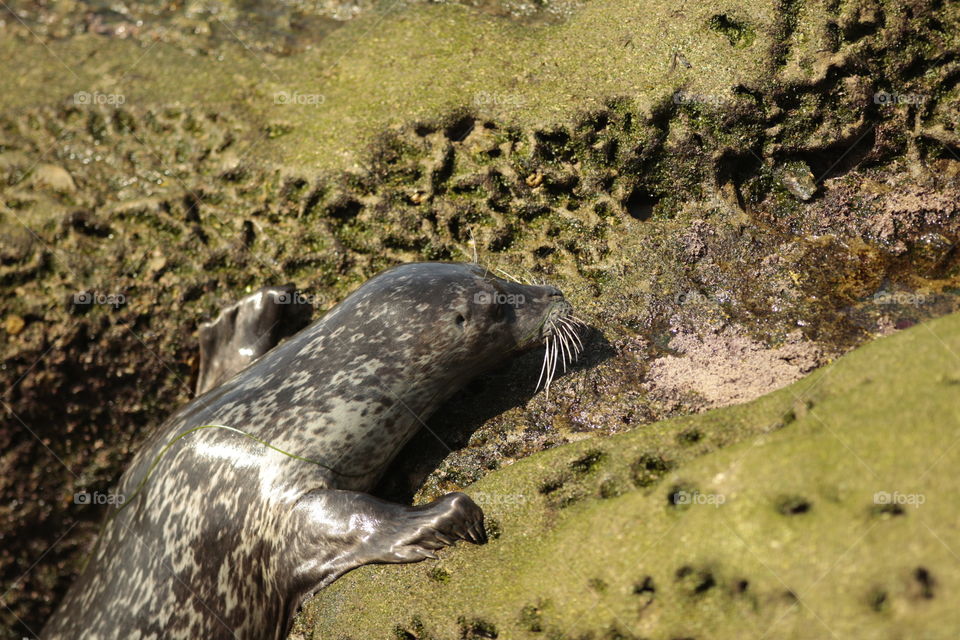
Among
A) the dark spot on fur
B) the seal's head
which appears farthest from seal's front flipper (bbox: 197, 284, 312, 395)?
the dark spot on fur

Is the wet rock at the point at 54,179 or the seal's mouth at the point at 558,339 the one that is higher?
the wet rock at the point at 54,179

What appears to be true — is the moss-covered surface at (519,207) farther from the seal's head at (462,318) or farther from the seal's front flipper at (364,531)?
the seal's front flipper at (364,531)

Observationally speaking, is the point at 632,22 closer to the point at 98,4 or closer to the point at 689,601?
the point at 689,601

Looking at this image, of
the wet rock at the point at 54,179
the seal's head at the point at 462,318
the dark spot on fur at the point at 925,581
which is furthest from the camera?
the wet rock at the point at 54,179

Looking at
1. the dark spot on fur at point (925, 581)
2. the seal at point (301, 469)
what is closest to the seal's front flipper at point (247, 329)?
the seal at point (301, 469)

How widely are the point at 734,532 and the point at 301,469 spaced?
207cm

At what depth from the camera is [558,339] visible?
165 inches

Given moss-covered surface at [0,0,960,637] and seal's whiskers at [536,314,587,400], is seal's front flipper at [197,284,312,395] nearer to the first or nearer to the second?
moss-covered surface at [0,0,960,637]

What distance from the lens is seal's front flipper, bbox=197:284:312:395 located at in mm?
4676

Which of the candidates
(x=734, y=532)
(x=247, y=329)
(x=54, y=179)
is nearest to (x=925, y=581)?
(x=734, y=532)

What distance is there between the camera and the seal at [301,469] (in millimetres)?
3629

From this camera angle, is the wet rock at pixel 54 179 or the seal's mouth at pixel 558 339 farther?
the wet rock at pixel 54 179

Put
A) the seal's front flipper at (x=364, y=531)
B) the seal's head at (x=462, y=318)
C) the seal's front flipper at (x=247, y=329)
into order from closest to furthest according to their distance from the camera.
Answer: the seal's front flipper at (x=364, y=531) → the seal's head at (x=462, y=318) → the seal's front flipper at (x=247, y=329)

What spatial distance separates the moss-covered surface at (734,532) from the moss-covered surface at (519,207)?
31.5 inches
